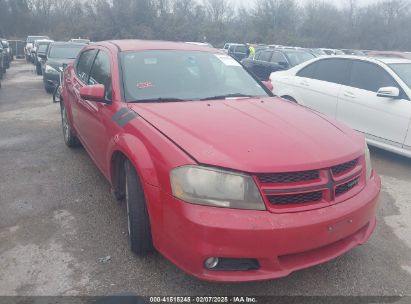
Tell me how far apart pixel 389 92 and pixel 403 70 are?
0.70 meters

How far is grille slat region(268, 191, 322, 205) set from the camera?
2354 mm

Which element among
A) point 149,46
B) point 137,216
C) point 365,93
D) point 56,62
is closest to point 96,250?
point 137,216

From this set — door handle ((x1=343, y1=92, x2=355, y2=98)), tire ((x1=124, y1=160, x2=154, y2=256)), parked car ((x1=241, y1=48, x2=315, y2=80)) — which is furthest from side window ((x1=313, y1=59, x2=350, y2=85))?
parked car ((x1=241, y1=48, x2=315, y2=80))

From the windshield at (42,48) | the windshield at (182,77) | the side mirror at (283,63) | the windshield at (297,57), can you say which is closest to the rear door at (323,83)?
the windshield at (182,77)

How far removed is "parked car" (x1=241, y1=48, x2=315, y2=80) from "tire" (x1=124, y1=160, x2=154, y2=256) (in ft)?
30.9

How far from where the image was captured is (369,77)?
592cm

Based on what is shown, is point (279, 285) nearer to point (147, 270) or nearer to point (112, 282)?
point (147, 270)

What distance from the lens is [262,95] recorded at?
12.7ft

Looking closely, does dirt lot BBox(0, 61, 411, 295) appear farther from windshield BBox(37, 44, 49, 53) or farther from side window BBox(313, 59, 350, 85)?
windshield BBox(37, 44, 49, 53)

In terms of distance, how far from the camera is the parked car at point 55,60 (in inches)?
445

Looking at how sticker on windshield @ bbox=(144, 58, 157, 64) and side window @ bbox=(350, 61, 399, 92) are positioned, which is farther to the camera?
side window @ bbox=(350, 61, 399, 92)

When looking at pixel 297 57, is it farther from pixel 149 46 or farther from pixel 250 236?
pixel 250 236

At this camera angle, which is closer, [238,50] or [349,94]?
[349,94]

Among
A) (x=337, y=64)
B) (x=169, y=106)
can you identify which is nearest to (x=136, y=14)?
(x=337, y=64)
